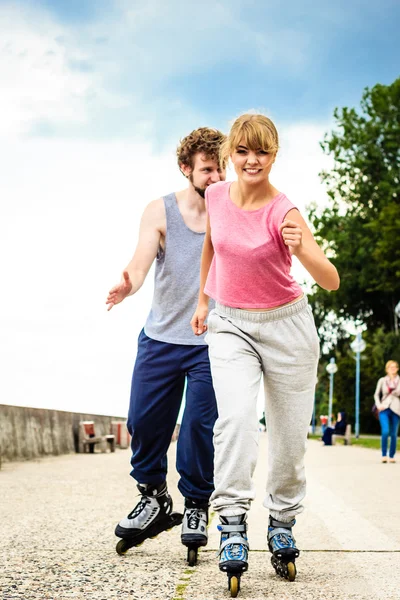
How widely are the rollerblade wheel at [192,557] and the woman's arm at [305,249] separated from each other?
1.44m

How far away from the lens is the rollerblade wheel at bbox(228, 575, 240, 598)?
357 cm

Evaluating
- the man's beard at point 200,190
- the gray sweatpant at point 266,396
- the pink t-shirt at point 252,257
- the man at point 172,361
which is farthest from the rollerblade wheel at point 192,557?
the man's beard at point 200,190

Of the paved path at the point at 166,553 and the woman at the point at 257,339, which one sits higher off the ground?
the woman at the point at 257,339

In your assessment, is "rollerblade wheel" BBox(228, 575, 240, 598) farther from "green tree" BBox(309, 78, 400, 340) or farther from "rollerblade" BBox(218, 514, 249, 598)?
"green tree" BBox(309, 78, 400, 340)

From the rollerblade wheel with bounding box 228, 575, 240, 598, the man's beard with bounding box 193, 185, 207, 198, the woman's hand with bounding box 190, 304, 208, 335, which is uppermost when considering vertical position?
the man's beard with bounding box 193, 185, 207, 198

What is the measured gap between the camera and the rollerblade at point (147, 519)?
4672 mm

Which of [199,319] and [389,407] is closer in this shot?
[199,319]

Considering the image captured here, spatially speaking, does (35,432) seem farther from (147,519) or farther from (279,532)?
(279,532)

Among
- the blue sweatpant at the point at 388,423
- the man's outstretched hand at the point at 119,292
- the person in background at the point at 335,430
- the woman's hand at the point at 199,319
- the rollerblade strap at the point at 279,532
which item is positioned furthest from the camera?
the person in background at the point at 335,430

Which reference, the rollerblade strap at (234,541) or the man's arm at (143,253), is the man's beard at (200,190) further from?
the rollerblade strap at (234,541)

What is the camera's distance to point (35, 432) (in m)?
14.8

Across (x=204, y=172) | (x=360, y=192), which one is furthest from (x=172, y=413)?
(x=360, y=192)

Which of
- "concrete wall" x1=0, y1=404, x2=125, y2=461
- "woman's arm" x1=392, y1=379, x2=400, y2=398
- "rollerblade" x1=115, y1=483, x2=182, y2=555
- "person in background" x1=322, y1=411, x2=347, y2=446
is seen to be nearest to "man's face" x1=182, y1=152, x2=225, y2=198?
"rollerblade" x1=115, y1=483, x2=182, y2=555

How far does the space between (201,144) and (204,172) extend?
150mm
